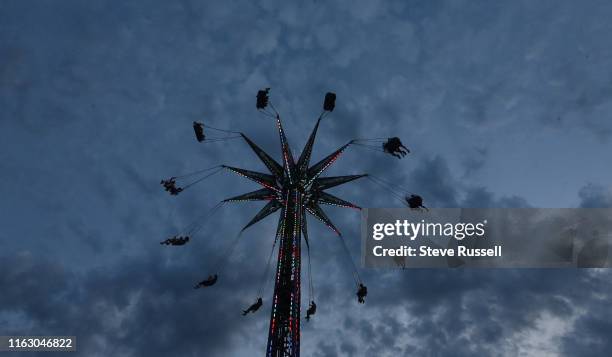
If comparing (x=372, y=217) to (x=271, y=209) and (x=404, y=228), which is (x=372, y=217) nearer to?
(x=404, y=228)

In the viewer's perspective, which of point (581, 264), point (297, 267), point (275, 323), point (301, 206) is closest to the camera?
point (275, 323)

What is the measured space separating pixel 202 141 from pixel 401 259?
54.8 feet

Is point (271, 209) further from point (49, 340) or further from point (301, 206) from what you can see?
point (49, 340)

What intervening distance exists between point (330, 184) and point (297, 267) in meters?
7.16

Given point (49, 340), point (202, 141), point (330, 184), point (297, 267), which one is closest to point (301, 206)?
point (330, 184)

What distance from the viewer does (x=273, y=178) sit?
27297 mm

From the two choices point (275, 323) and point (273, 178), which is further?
point (273, 178)

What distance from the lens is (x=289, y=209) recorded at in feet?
80.5

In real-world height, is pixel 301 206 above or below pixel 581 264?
above

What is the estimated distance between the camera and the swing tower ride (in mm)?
20359

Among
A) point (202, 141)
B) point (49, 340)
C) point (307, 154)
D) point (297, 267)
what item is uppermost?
point (202, 141)

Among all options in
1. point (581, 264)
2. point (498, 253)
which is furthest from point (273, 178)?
point (581, 264)

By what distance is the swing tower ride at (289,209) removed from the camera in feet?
66.8

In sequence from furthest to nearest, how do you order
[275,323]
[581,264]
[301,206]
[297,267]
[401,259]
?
[581,264]
[401,259]
[301,206]
[297,267]
[275,323]
